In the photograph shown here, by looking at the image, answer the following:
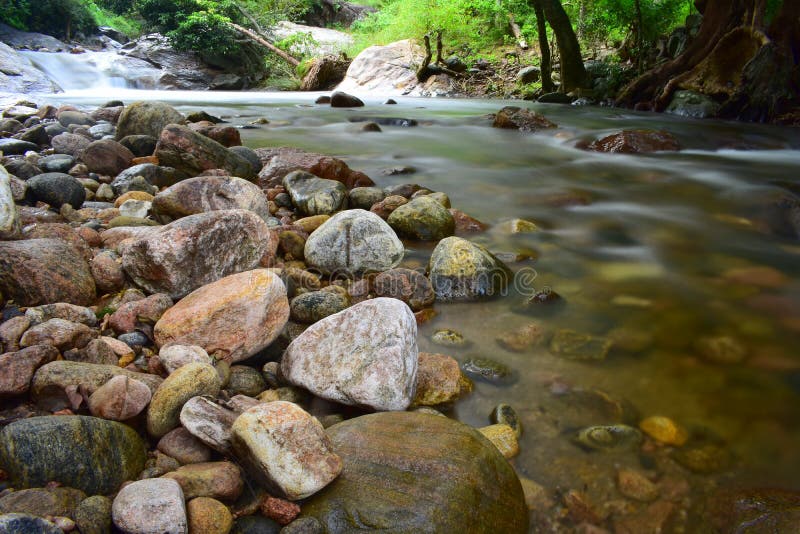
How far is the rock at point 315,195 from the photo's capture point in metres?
4.66

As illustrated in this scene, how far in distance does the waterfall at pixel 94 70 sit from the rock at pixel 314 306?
20.5 meters

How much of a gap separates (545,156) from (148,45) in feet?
80.0

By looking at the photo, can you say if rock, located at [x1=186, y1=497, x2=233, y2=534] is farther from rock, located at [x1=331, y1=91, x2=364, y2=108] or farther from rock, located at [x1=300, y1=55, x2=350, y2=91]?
rock, located at [x1=300, y1=55, x2=350, y2=91]

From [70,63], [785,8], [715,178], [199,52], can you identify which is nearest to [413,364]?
[715,178]

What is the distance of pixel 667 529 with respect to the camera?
1.85 m

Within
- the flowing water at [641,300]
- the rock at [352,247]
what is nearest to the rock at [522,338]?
the flowing water at [641,300]

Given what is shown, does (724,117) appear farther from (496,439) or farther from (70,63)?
(70,63)

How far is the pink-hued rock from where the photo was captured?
1.89 metres

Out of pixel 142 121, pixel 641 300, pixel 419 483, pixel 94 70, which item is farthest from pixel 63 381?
pixel 94 70

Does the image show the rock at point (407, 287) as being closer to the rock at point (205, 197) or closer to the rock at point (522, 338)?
the rock at point (522, 338)

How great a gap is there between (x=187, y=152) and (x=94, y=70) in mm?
20306

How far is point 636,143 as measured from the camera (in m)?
8.06

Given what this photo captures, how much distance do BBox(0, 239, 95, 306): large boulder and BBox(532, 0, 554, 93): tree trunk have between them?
1385cm

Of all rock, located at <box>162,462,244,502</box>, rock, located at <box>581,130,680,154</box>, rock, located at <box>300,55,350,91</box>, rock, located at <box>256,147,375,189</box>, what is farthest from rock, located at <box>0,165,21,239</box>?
rock, located at <box>300,55,350,91</box>
